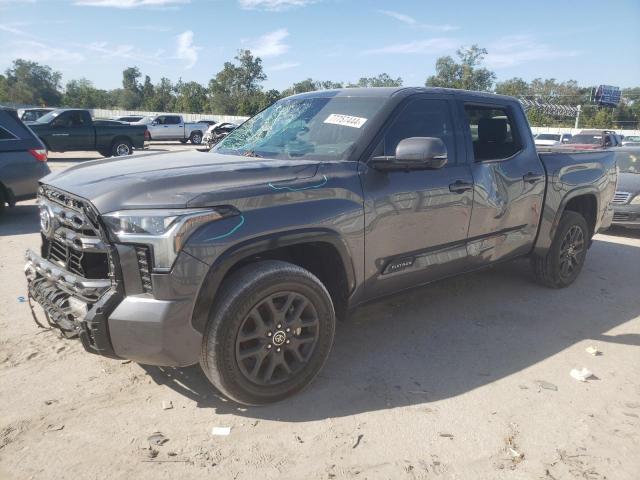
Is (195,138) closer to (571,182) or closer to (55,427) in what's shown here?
(571,182)

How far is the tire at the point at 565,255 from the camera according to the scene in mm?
5008

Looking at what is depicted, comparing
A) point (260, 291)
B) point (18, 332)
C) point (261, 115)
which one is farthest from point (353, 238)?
point (18, 332)

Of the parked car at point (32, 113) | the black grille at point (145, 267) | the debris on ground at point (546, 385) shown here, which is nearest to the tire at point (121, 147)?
the parked car at point (32, 113)

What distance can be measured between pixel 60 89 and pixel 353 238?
106m

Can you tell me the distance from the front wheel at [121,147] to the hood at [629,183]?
15.7 m

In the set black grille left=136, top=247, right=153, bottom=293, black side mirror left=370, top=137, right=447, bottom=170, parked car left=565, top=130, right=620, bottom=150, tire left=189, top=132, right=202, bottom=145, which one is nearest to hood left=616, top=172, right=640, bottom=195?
black side mirror left=370, top=137, right=447, bottom=170

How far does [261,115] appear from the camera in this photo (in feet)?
14.4

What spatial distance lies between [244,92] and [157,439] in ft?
259

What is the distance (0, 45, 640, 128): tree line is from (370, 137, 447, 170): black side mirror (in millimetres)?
52502

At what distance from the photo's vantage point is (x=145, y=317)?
2.46 m

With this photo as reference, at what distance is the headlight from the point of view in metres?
2.43

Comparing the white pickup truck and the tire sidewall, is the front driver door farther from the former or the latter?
the white pickup truck

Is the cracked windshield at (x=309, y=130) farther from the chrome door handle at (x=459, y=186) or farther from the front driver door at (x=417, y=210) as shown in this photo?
the chrome door handle at (x=459, y=186)

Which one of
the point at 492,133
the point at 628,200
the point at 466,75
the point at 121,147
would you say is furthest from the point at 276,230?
the point at 466,75
